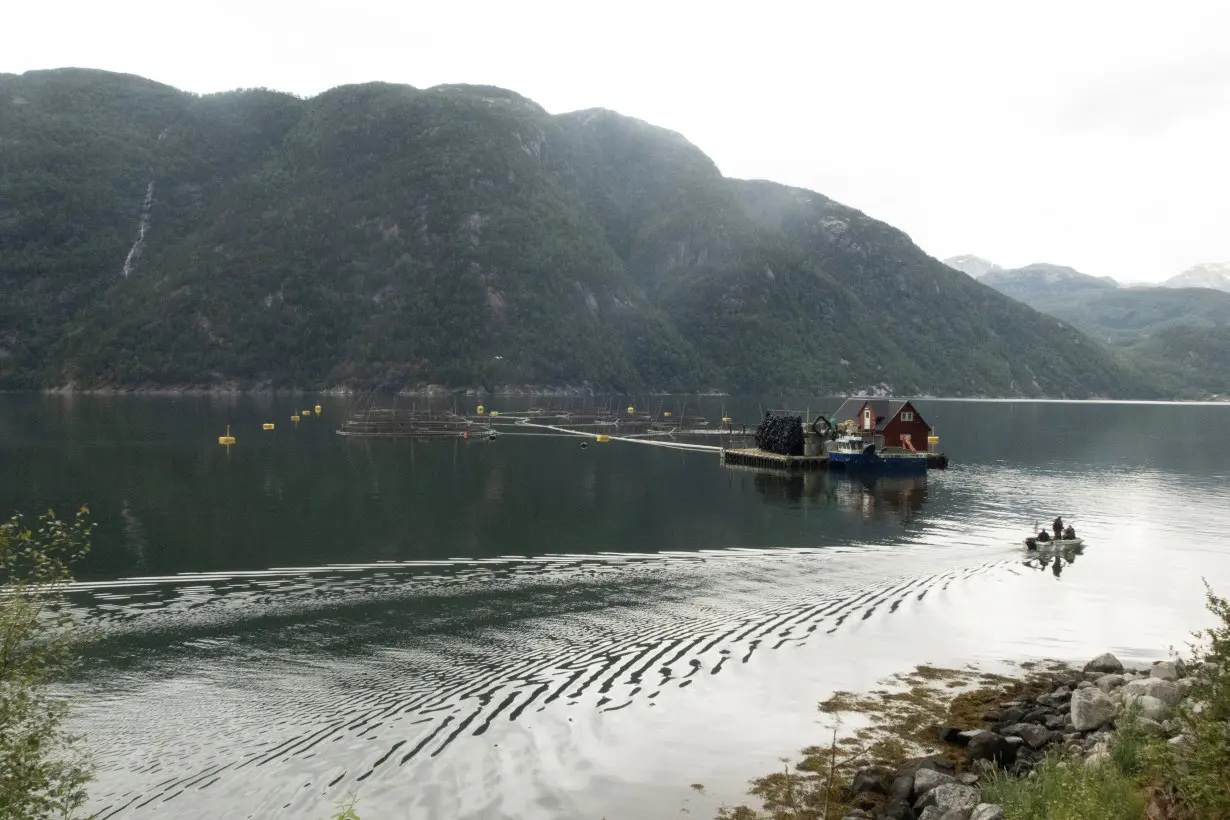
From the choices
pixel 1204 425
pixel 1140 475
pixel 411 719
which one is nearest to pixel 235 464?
pixel 411 719

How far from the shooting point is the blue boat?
308 feet

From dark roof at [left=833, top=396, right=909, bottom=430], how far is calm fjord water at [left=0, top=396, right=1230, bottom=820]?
2746cm

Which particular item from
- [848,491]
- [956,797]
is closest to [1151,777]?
[956,797]

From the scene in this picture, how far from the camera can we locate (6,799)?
535 inches

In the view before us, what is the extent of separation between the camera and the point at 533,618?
105 ft

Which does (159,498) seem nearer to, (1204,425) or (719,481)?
(719,481)

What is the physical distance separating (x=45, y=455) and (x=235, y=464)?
914 inches

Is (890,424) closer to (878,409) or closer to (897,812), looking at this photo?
(878,409)

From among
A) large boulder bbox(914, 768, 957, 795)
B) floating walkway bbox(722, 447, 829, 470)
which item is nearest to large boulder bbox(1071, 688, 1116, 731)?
large boulder bbox(914, 768, 957, 795)

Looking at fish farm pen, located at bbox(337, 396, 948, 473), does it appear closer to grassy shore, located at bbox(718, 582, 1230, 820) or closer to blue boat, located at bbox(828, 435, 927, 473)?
blue boat, located at bbox(828, 435, 927, 473)

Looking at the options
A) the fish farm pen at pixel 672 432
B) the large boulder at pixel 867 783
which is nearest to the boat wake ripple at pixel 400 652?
the large boulder at pixel 867 783

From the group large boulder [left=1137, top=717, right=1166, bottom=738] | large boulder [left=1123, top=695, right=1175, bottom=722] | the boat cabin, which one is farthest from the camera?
the boat cabin

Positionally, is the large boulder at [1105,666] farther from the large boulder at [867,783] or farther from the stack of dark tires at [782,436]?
the stack of dark tires at [782,436]

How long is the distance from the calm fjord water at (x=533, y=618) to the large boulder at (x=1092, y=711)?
6.53 metres
